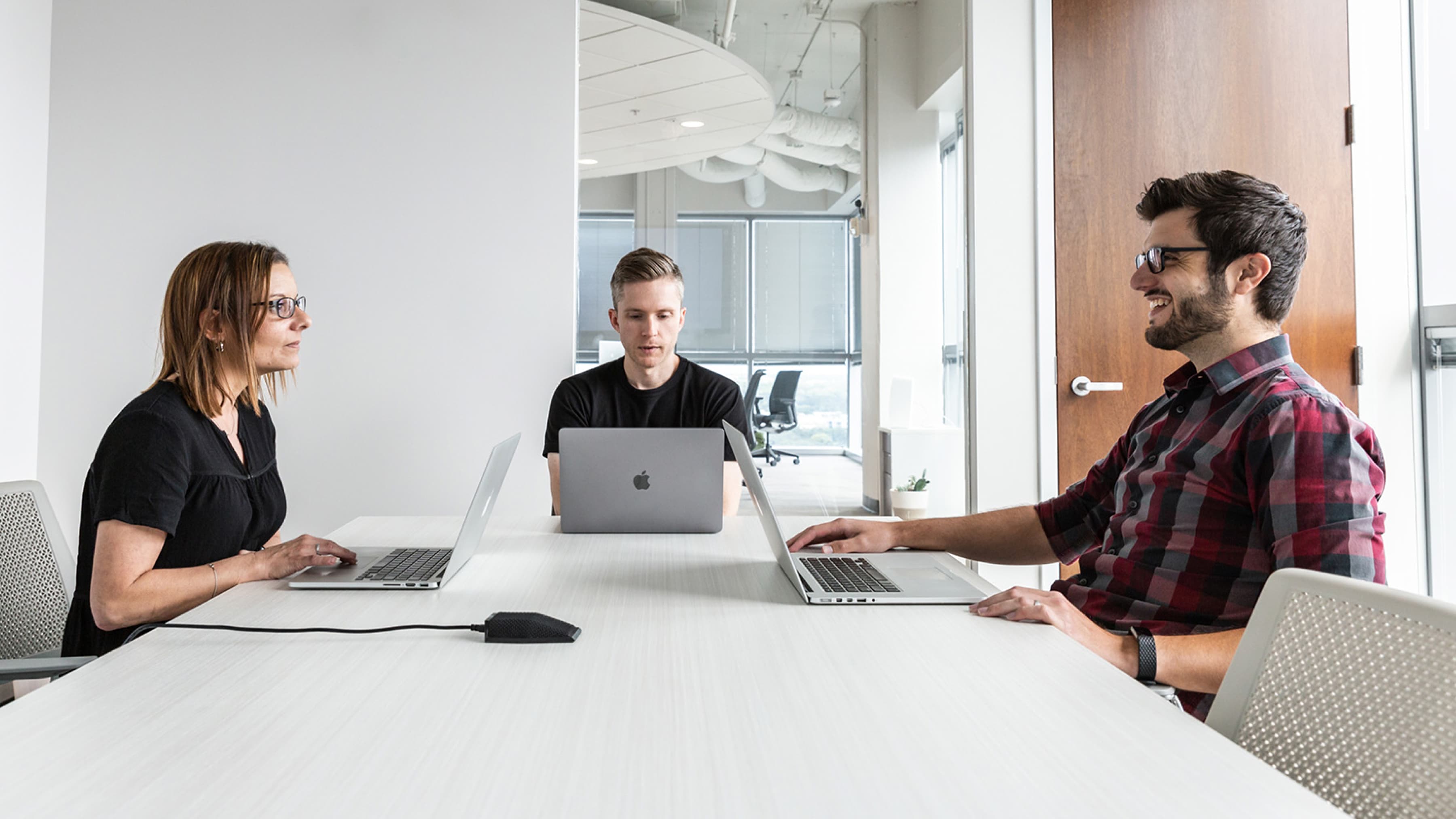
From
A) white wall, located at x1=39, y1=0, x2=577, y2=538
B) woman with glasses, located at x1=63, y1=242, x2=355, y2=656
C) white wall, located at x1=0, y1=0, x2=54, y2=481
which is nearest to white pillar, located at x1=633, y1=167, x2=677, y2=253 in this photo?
white wall, located at x1=39, y1=0, x2=577, y2=538

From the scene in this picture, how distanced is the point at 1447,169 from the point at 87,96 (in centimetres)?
475

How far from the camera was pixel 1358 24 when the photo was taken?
10.8ft

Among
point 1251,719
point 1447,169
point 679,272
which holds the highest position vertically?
point 1447,169

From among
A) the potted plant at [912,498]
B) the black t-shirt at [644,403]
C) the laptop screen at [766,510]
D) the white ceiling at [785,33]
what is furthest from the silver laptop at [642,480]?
the potted plant at [912,498]

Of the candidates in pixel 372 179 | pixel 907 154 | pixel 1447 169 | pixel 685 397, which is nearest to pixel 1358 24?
pixel 1447 169

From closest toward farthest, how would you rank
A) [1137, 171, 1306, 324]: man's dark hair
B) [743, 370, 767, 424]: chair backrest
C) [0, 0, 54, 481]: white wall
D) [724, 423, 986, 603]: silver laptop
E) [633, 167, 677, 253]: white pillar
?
[724, 423, 986, 603]: silver laptop, [1137, 171, 1306, 324]: man's dark hair, [0, 0, 54, 481]: white wall, [633, 167, 677, 253]: white pillar, [743, 370, 767, 424]: chair backrest

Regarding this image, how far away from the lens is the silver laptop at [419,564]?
1.49m

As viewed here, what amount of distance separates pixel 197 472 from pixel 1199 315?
6.05 ft

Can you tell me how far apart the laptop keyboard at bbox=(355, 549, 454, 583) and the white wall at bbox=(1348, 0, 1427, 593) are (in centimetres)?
326

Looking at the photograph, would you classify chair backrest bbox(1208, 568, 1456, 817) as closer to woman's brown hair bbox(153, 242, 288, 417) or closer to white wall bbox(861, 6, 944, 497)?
woman's brown hair bbox(153, 242, 288, 417)

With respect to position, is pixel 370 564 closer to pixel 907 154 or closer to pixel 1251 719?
pixel 1251 719

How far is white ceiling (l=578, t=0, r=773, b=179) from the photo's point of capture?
3.41m

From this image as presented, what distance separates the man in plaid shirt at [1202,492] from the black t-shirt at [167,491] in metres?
1.09

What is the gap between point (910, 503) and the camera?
4.20 meters
